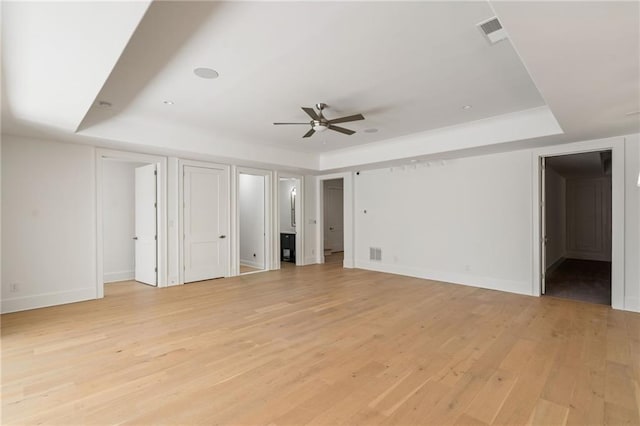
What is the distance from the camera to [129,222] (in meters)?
6.83

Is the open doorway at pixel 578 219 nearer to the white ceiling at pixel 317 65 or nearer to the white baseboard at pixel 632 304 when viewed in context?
the white baseboard at pixel 632 304

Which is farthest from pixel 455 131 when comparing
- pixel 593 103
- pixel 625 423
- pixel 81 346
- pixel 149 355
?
pixel 81 346

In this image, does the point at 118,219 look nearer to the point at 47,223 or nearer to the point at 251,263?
the point at 47,223

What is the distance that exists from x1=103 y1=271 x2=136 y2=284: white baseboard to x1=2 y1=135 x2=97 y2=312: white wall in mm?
1414

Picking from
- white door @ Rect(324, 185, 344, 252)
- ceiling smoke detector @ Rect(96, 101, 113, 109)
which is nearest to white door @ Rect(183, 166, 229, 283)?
ceiling smoke detector @ Rect(96, 101, 113, 109)

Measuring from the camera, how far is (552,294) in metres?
5.44

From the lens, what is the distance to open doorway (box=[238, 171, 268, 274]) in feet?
25.5

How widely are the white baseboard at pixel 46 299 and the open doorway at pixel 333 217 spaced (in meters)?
6.99

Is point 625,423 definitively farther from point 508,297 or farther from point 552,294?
point 552,294

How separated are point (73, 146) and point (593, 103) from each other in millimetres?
6834

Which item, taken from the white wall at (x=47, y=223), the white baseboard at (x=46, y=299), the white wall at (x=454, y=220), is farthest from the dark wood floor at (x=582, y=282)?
the white wall at (x=47, y=223)

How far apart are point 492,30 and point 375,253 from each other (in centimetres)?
581

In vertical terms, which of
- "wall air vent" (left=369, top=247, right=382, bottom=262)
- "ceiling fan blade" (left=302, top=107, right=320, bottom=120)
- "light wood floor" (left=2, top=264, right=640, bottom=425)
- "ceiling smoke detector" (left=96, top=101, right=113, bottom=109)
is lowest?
"light wood floor" (left=2, top=264, right=640, bottom=425)

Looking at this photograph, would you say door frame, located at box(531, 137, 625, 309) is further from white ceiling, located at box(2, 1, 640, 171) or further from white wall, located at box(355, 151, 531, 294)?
white wall, located at box(355, 151, 531, 294)
